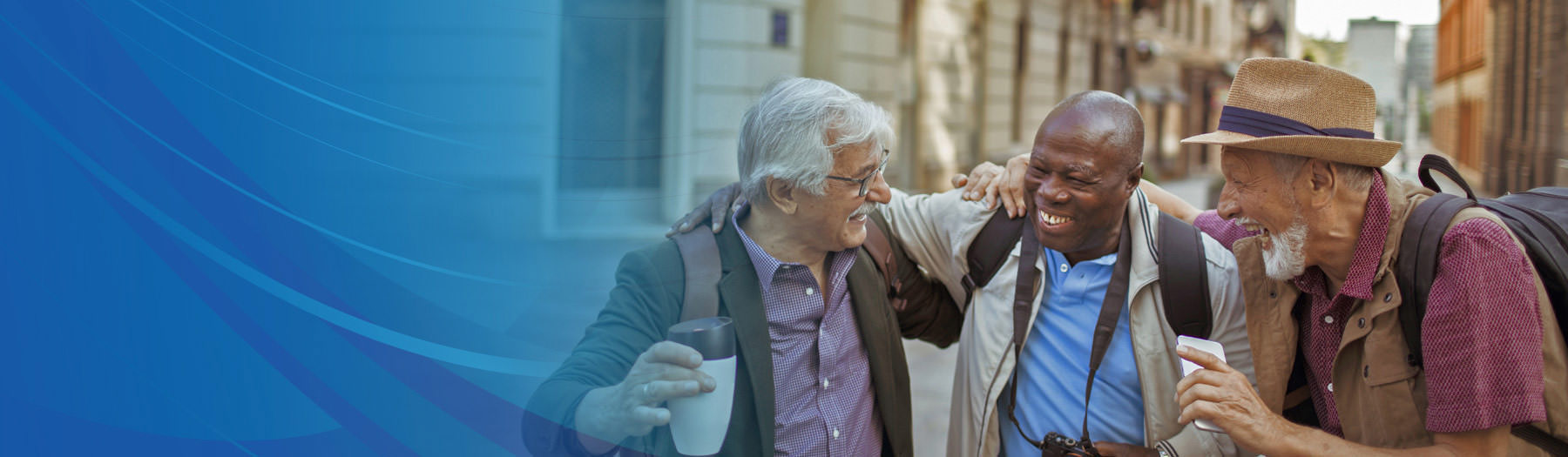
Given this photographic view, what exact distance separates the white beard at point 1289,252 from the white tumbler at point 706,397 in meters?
1.16

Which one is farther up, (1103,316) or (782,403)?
(1103,316)

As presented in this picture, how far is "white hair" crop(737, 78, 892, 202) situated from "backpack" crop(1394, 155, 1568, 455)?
1.07 meters

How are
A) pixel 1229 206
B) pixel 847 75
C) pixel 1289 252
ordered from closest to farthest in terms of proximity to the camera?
pixel 1289 252 → pixel 1229 206 → pixel 847 75

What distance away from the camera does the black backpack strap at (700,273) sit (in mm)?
2150

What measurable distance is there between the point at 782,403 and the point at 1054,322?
2.34 ft

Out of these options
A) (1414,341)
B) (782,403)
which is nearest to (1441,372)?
(1414,341)

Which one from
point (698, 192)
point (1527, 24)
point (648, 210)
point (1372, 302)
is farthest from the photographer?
point (1527, 24)

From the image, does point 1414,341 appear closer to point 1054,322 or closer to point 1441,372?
point 1441,372

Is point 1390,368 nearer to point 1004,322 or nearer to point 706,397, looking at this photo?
point 1004,322

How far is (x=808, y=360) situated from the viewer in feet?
7.68

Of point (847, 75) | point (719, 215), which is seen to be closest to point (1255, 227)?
point (719, 215)

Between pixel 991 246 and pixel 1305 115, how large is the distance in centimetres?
75

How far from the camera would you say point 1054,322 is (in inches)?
99.4

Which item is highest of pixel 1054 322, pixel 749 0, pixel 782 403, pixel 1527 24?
pixel 1527 24
